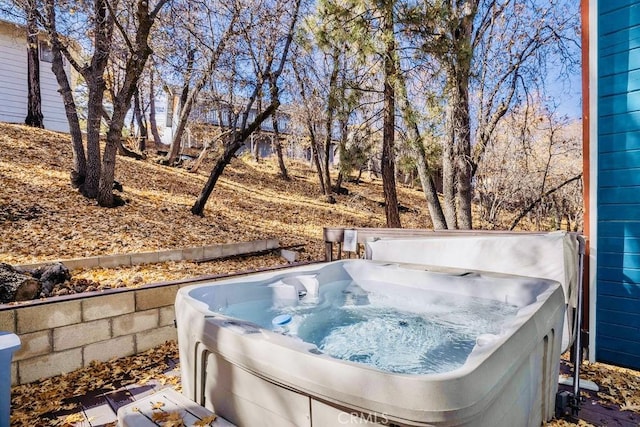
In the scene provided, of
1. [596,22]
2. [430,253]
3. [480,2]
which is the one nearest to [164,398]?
[430,253]

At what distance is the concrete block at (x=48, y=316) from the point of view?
2.21 meters

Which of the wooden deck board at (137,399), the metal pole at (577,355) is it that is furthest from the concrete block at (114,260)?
the metal pole at (577,355)

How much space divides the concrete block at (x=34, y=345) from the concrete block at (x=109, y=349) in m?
0.22

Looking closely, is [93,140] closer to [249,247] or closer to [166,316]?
[249,247]

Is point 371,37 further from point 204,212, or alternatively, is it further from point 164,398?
point 164,398

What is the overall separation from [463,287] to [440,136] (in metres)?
3.08

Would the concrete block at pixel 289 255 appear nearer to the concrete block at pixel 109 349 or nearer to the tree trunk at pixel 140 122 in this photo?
the concrete block at pixel 109 349

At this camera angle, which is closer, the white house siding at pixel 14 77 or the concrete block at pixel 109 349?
the concrete block at pixel 109 349

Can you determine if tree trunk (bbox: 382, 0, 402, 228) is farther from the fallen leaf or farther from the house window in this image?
the house window

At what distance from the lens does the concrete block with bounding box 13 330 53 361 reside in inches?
86.6

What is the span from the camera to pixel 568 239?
242cm

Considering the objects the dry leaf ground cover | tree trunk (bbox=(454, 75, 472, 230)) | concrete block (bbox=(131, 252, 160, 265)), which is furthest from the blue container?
tree trunk (bbox=(454, 75, 472, 230))

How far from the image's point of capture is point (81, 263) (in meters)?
3.34

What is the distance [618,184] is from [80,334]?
3732 millimetres
